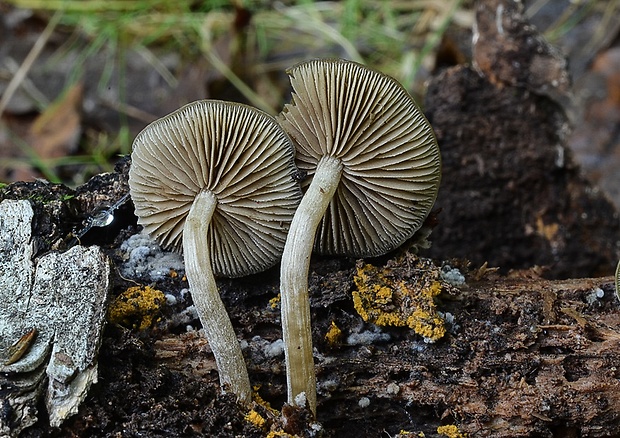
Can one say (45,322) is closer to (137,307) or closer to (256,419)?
(137,307)

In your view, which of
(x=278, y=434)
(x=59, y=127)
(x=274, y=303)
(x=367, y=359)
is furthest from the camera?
(x=59, y=127)

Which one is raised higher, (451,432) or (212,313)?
(212,313)

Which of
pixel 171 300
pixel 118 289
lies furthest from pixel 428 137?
pixel 118 289

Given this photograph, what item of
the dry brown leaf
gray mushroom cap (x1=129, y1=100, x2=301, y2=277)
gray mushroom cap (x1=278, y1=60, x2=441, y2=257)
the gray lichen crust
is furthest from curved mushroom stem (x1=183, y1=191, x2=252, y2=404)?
the dry brown leaf

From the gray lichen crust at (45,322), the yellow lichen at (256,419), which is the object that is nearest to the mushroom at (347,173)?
the yellow lichen at (256,419)

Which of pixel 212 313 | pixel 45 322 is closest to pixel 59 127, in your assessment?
pixel 45 322

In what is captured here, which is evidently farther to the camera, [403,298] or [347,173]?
[347,173]

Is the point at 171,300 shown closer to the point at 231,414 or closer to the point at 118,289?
the point at 118,289
